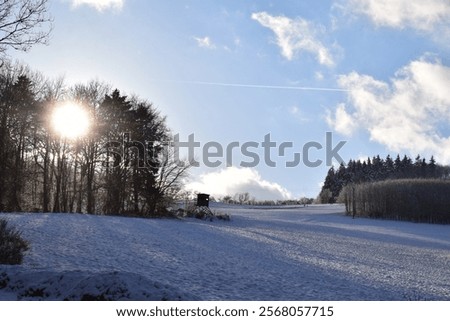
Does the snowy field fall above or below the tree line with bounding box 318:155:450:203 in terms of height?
below

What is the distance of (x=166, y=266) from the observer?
14.1 metres

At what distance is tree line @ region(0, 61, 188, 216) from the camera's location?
1454 inches

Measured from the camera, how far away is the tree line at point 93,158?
36.9 m

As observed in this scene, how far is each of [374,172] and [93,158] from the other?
337 ft

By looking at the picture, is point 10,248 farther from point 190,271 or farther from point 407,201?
point 407,201

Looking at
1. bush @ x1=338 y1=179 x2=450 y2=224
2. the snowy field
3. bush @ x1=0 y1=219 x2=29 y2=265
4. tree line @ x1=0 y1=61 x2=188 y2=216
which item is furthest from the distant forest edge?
bush @ x1=0 y1=219 x2=29 y2=265

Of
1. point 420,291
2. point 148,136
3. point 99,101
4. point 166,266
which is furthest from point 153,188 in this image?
point 420,291

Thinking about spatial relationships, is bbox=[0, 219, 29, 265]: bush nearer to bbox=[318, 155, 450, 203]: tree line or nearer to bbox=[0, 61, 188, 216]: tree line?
bbox=[0, 61, 188, 216]: tree line

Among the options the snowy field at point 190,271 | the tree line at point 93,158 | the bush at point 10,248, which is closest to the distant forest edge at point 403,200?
the tree line at point 93,158

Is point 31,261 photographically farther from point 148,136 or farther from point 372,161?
point 372,161

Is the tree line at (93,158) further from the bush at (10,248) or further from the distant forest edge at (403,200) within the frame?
the distant forest edge at (403,200)

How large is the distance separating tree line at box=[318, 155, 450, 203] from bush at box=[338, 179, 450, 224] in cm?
5122

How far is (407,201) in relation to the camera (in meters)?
65.4
